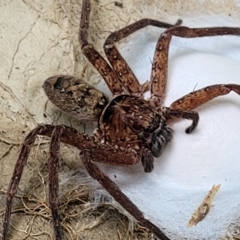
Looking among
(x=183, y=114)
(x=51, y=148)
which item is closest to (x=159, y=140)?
(x=183, y=114)

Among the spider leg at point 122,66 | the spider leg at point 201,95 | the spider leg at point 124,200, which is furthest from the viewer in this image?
the spider leg at point 122,66

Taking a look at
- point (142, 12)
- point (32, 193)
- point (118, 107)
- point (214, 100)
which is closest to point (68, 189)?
point (32, 193)

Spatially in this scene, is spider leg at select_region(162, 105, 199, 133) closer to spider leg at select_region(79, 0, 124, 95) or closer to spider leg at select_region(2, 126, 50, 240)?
spider leg at select_region(79, 0, 124, 95)

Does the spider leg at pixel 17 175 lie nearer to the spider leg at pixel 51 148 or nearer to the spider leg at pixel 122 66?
the spider leg at pixel 51 148

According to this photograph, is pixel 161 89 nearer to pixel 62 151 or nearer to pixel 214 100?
pixel 214 100

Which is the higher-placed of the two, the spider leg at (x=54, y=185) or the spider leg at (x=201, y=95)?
the spider leg at (x=201, y=95)

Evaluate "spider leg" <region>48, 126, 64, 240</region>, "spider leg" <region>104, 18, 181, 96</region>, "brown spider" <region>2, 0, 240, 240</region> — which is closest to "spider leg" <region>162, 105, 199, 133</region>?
"brown spider" <region>2, 0, 240, 240</region>

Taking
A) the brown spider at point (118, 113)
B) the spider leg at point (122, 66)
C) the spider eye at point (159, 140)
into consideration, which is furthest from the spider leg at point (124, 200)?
the spider leg at point (122, 66)
